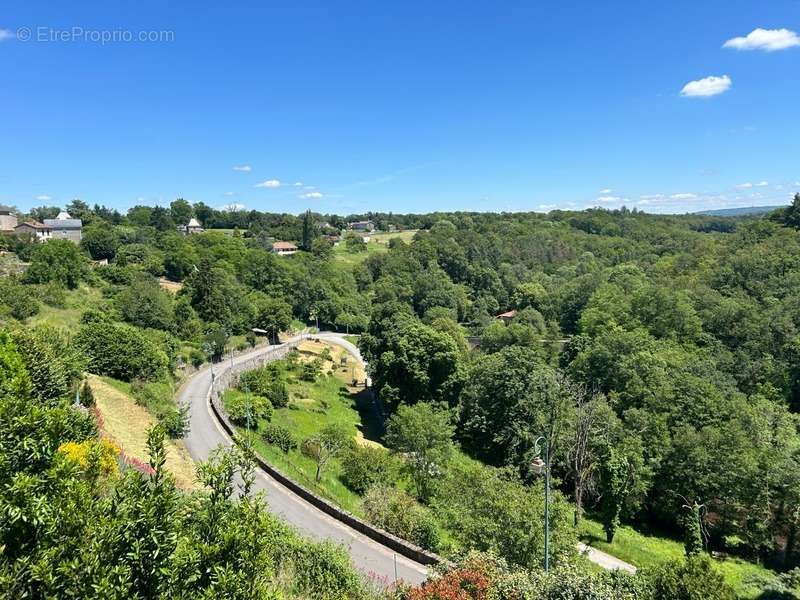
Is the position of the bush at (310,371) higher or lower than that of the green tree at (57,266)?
lower

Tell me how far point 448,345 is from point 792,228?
6956 cm

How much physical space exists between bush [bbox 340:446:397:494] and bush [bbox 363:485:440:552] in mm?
4197

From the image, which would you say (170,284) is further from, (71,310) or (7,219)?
(7,219)

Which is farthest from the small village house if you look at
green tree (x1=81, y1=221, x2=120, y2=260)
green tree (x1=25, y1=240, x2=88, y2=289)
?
green tree (x1=25, y1=240, x2=88, y2=289)

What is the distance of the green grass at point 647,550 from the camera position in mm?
23812

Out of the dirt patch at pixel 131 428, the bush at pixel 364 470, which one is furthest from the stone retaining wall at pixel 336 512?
the bush at pixel 364 470

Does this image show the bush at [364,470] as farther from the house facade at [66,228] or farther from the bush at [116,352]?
the house facade at [66,228]

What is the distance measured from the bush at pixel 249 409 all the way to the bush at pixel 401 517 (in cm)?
1247

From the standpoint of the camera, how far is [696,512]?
2539cm

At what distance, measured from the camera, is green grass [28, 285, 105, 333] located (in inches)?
1583

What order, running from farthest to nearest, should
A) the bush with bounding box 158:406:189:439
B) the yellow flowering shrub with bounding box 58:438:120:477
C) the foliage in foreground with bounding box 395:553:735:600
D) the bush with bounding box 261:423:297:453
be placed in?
the bush with bounding box 261:423:297:453
the bush with bounding box 158:406:189:439
the yellow flowering shrub with bounding box 58:438:120:477
the foliage in foreground with bounding box 395:553:735:600

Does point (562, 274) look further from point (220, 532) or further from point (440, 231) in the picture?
point (220, 532)

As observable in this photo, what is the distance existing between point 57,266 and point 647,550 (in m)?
57.0

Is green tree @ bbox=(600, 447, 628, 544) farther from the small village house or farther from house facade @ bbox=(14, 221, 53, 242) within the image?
the small village house
